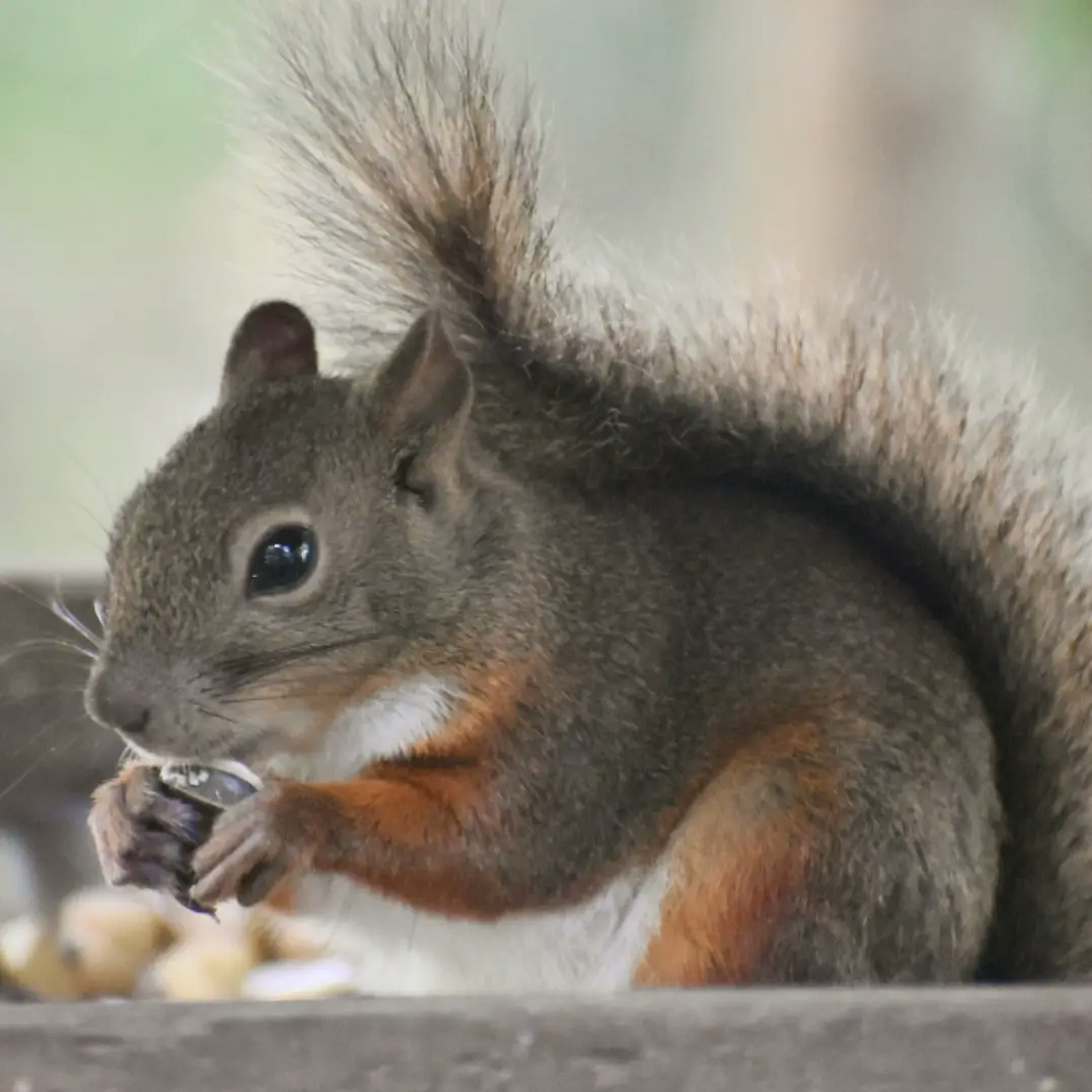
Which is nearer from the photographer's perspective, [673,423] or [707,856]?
[707,856]

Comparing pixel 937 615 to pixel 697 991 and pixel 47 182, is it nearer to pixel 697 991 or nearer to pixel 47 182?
pixel 697 991

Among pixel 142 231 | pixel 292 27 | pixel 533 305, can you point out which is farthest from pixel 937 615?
pixel 142 231

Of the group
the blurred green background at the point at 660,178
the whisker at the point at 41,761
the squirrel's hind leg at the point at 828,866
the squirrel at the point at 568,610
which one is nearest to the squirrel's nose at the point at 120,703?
the squirrel at the point at 568,610

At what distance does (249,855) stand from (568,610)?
30 centimetres

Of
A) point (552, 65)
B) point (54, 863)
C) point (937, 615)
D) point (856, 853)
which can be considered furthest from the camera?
point (552, 65)

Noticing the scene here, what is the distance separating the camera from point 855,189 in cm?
206

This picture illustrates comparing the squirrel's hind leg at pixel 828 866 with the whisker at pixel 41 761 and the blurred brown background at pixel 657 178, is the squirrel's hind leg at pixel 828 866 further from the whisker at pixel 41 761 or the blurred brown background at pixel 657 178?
the blurred brown background at pixel 657 178

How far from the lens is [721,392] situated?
112 cm

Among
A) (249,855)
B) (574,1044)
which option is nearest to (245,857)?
(249,855)

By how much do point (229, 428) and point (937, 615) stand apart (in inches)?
22.3

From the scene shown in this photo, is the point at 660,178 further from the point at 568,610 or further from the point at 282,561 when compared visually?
the point at 282,561

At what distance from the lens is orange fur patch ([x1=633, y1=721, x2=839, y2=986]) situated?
0.89 meters

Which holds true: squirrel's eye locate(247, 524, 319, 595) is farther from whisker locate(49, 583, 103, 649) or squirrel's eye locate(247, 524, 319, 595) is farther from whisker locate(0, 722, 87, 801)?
whisker locate(0, 722, 87, 801)

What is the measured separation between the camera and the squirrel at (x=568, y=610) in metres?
0.90
